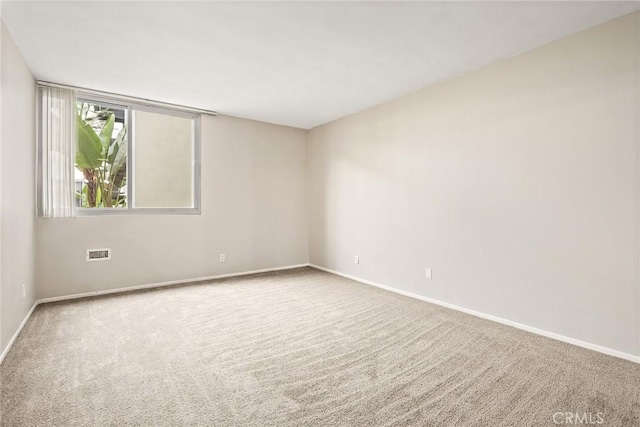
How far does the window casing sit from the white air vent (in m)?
0.46

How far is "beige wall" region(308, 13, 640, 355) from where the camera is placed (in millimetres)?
2270

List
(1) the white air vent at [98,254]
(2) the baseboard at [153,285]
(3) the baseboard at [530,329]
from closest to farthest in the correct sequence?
(3) the baseboard at [530,329] → (2) the baseboard at [153,285] → (1) the white air vent at [98,254]

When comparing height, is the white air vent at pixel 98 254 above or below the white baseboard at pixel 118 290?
above

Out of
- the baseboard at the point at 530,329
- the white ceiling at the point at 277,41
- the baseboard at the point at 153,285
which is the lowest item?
the baseboard at the point at 530,329

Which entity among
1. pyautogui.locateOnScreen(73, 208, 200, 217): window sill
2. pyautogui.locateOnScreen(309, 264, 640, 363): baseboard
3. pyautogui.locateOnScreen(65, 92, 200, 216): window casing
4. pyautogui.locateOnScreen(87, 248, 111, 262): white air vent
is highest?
pyautogui.locateOnScreen(65, 92, 200, 216): window casing

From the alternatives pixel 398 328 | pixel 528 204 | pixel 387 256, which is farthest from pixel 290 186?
pixel 528 204

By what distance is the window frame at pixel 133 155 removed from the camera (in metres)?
3.78

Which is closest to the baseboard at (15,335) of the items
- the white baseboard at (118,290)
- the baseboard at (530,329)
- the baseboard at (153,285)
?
the white baseboard at (118,290)

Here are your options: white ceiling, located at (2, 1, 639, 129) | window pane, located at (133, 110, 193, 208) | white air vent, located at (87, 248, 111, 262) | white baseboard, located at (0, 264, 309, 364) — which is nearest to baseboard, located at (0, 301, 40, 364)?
white baseboard, located at (0, 264, 309, 364)

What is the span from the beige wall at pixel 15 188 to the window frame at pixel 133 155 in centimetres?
58

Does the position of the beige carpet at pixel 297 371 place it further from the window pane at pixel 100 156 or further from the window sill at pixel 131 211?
the window pane at pixel 100 156

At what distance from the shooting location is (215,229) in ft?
15.2

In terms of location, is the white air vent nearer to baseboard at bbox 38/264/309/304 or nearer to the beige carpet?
baseboard at bbox 38/264/309/304

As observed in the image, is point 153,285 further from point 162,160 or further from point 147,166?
point 162,160
